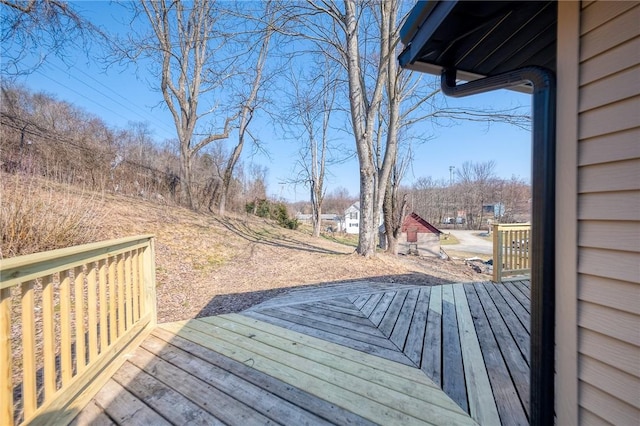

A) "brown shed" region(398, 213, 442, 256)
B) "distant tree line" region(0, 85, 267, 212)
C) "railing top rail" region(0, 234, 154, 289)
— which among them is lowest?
"brown shed" region(398, 213, 442, 256)

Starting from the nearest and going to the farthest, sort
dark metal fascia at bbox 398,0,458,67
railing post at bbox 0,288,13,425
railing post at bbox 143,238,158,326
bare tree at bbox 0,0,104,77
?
railing post at bbox 0,288,13,425 < dark metal fascia at bbox 398,0,458,67 < railing post at bbox 143,238,158,326 < bare tree at bbox 0,0,104,77

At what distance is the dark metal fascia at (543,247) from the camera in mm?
1042

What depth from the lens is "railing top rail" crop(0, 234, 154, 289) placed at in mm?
1037

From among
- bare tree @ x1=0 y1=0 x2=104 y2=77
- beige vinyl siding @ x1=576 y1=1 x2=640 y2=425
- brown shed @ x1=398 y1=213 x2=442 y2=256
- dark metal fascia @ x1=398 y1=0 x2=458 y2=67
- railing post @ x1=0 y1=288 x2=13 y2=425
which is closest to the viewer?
beige vinyl siding @ x1=576 y1=1 x2=640 y2=425

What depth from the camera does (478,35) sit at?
1482mm

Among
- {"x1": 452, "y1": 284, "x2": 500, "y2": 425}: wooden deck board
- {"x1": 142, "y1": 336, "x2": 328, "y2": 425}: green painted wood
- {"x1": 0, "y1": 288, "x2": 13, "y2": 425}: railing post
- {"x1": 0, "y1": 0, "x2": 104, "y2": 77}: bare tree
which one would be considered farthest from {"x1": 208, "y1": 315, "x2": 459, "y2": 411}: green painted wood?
{"x1": 0, "y1": 0, "x2": 104, "y2": 77}: bare tree

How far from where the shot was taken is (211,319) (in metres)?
2.48

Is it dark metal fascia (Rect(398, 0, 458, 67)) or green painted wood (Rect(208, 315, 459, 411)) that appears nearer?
dark metal fascia (Rect(398, 0, 458, 67))

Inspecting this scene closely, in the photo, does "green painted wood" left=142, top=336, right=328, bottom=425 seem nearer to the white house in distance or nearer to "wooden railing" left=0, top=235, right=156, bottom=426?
"wooden railing" left=0, top=235, right=156, bottom=426

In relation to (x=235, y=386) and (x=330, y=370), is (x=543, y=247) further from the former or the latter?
(x=235, y=386)

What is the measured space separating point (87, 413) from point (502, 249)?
4.85 metres

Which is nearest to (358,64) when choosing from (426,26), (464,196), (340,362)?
(426,26)

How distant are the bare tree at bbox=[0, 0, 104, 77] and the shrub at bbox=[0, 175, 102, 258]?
199 cm

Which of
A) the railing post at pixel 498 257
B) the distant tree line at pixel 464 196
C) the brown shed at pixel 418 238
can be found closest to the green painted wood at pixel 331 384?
the railing post at pixel 498 257
